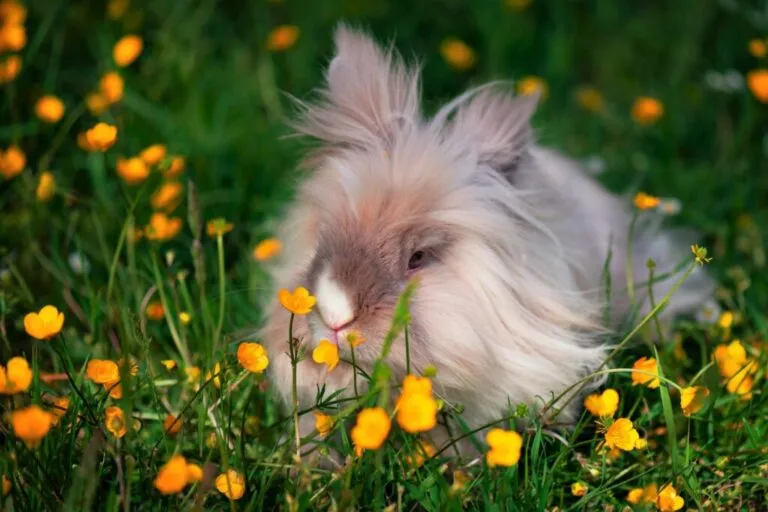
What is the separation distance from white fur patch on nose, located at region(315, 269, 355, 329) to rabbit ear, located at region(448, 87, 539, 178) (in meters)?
0.66

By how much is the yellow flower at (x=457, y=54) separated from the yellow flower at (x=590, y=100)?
0.68m

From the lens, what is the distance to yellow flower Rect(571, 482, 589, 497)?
2.37m

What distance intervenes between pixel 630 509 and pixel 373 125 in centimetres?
134

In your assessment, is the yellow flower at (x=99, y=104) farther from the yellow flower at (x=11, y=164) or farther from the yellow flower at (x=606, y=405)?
the yellow flower at (x=606, y=405)

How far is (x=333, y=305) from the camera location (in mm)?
2299

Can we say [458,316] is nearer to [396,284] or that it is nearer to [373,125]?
[396,284]

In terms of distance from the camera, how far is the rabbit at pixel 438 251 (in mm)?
2395

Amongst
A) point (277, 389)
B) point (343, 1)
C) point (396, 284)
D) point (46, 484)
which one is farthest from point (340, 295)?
point (343, 1)

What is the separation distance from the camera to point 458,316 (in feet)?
8.00

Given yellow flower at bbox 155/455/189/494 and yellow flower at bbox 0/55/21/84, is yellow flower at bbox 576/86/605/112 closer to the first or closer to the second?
yellow flower at bbox 0/55/21/84

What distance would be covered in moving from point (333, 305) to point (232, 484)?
51 centimetres

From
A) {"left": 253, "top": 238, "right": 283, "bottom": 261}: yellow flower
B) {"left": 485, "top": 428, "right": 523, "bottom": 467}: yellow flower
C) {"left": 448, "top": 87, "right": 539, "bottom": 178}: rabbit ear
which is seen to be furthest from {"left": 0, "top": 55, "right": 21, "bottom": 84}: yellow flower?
{"left": 485, "top": 428, "right": 523, "bottom": 467}: yellow flower

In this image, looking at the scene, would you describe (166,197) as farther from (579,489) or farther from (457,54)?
(457,54)

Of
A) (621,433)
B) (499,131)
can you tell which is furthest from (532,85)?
(621,433)
